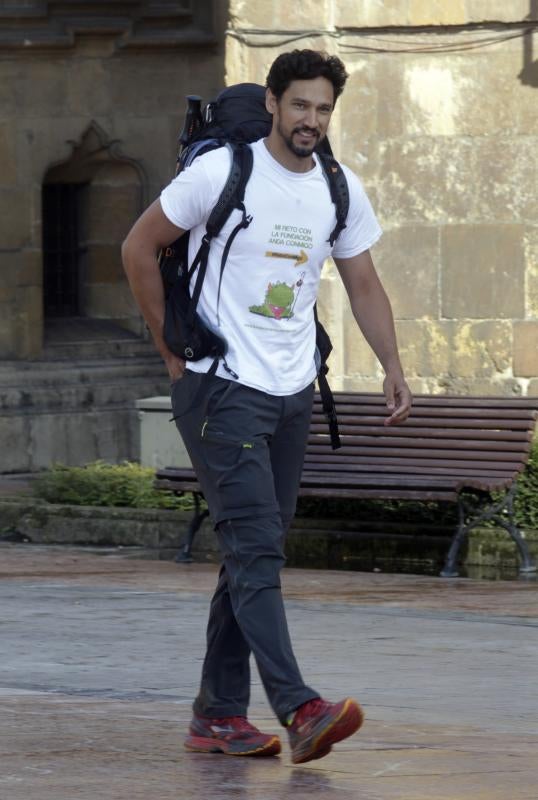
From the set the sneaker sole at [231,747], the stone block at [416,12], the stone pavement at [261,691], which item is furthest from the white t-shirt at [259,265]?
the stone block at [416,12]

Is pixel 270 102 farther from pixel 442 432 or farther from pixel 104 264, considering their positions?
pixel 104 264

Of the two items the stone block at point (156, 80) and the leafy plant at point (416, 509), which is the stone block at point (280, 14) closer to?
the stone block at point (156, 80)

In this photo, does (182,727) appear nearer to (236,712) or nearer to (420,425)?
(236,712)

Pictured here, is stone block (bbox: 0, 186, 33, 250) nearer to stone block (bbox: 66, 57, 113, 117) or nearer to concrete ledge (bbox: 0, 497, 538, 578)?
stone block (bbox: 66, 57, 113, 117)

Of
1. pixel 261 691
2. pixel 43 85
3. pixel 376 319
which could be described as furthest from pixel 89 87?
pixel 376 319

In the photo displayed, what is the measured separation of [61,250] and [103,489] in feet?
16.6

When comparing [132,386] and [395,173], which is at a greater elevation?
[395,173]

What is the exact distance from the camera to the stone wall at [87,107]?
53.4 feet

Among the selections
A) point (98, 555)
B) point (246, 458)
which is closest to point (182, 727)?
point (246, 458)

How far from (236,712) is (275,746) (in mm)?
201

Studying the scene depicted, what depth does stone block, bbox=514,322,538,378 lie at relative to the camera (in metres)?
13.4

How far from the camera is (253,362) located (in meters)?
5.77

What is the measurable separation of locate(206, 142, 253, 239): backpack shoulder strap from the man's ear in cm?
18

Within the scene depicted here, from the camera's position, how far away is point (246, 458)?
5.70m
